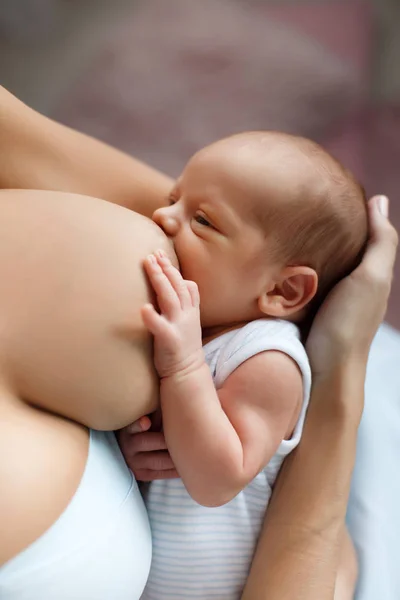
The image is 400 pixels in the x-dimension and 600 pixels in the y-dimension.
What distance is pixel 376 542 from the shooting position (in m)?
0.92

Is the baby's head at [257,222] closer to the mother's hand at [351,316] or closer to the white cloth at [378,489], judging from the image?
the mother's hand at [351,316]

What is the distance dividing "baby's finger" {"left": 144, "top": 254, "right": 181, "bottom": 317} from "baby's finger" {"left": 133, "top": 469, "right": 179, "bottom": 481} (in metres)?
0.20

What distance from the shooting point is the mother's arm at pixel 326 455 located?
749mm

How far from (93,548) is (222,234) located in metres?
0.35

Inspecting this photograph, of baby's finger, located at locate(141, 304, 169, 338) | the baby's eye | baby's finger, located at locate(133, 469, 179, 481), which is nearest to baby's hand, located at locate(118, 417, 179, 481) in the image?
baby's finger, located at locate(133, 469, 179, 481)

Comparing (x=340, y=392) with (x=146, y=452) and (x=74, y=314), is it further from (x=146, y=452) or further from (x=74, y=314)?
(x=74, y=314)

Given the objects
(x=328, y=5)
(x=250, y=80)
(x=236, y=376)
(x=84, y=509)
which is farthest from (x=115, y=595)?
(x=328, y=5)

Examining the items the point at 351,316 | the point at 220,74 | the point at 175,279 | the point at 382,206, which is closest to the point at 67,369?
the point at 175,279

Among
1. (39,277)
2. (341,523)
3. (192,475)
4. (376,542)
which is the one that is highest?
(39,277)

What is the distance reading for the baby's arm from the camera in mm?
658

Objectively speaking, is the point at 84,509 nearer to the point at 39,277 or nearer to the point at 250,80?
the point at 39,277

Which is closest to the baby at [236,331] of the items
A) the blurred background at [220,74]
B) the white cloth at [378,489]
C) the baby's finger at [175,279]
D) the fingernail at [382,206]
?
the baby's finger at [175,279]

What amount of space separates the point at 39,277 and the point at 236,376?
23 centimetres

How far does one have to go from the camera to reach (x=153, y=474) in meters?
0.75
